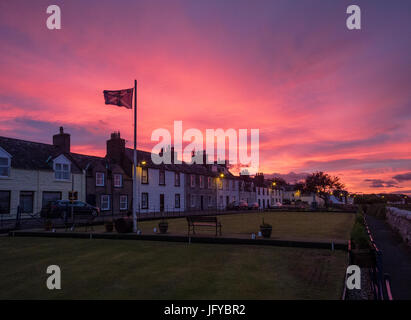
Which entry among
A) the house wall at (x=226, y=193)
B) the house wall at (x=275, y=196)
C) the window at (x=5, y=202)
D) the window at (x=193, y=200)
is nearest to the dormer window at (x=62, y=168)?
the window at (x=5, y=202)

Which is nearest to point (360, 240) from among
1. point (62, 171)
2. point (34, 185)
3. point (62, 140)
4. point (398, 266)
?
point (398, 266)

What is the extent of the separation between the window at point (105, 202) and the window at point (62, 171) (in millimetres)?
5069

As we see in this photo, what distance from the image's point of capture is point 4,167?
29016 millimetres

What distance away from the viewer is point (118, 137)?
140ft

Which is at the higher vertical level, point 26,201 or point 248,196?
point 26,201

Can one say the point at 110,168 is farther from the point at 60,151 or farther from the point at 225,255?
the point at 225,255

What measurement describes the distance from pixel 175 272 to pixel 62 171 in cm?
2883

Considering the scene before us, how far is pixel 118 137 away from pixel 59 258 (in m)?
32.1

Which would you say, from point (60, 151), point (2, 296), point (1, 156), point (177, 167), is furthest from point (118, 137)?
point (2, 296)

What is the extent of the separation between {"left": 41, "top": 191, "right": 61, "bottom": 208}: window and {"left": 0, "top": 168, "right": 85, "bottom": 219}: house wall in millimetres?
321

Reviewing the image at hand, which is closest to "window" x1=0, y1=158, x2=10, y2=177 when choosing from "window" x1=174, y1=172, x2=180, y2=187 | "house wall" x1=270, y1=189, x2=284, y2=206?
"window" x1=174, y1=172, x2=180, y2=187

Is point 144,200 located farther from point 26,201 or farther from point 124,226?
point 124,226

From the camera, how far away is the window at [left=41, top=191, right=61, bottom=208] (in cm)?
3180

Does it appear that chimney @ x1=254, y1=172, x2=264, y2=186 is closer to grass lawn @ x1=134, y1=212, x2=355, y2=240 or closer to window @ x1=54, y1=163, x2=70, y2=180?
grass lawn @ x1=134, y1=212, x2=355, y2=240
